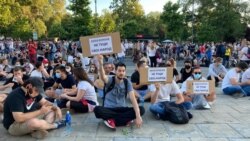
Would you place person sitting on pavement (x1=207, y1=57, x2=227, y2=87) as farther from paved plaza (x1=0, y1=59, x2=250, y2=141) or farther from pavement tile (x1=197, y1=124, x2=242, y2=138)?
pavement tile (x1=197, y1=124, x2=242, y2=138)

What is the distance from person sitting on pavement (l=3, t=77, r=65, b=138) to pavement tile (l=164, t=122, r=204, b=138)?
2.26m

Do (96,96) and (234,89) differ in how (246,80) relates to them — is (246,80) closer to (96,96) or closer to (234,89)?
(234,89)

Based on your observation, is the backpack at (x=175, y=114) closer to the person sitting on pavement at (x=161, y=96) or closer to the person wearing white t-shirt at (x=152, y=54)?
the person sitting on pavement at (x=161, y=96)

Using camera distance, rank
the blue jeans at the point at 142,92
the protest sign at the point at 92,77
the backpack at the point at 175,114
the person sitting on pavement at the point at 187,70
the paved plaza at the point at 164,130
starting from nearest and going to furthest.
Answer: the paved plaza at the point at 164,130 → the backpack at the point at 175,114 → the blue jeans at the point at 142,92 → the protest sign at the point at 92,77 → the person sitting on pavement at the point at 187,70

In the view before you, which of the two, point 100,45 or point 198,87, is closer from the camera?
point 100,45

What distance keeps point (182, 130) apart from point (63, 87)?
3.75 m

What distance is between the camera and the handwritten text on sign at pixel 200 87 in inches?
343

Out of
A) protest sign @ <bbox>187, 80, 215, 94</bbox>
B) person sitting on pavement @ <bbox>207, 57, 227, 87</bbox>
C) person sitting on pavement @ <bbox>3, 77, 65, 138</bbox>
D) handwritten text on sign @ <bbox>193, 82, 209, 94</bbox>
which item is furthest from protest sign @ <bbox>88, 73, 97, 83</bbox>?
person sitting on pavement @ <bbox>207, 57, 227, 87</bbox>

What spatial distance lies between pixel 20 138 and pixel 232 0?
46.9 meters

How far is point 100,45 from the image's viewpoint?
697 centimetres

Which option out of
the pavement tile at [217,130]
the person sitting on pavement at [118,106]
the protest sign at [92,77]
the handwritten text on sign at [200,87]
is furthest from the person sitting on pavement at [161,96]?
the protest sign at [92,77]

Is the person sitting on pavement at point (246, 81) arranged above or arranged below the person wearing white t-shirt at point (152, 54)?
below

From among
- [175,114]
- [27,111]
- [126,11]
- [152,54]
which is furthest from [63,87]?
[126,11]

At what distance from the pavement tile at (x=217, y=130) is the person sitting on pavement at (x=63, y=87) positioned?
131 inches
